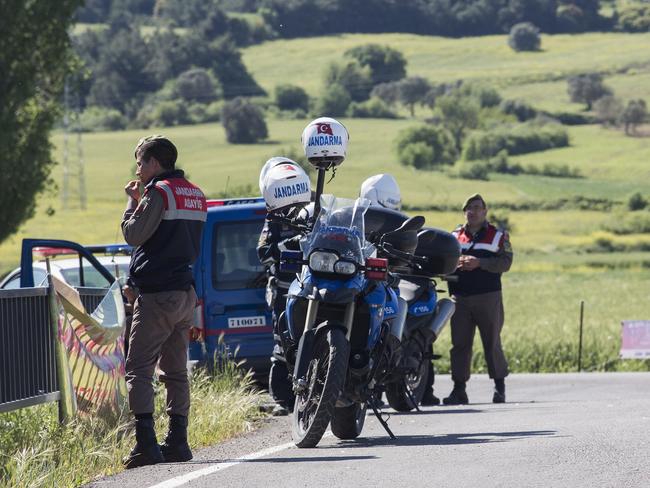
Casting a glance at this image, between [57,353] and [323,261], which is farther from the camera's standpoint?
[57,353]

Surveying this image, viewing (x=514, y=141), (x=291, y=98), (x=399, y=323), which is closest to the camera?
(x=399, y=323)

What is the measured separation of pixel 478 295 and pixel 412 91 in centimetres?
12487

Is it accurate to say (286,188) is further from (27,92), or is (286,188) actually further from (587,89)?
(587,89)

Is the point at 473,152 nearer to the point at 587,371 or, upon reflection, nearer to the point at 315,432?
the point at 587,371

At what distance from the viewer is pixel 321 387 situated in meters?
9.47

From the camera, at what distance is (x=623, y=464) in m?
8.05

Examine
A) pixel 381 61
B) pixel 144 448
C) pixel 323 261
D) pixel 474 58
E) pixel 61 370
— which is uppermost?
pixel 474 58

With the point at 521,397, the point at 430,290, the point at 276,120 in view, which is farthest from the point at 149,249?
the point at 276,120

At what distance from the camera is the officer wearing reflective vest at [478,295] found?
1498 cm

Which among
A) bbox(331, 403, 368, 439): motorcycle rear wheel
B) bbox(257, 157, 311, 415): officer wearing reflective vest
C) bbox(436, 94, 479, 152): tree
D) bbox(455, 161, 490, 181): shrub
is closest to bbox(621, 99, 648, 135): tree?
bbox(455, 161, 490, 181): shrub

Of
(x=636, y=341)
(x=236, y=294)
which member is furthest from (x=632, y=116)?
(x=236, y=294)

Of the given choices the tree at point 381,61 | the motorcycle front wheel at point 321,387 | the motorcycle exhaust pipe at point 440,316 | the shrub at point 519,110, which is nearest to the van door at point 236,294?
the motorcycle exhaust pipe at point 440,316

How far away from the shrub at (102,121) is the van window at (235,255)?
4404 inches

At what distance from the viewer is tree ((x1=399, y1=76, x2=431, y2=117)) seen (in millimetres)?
138000
